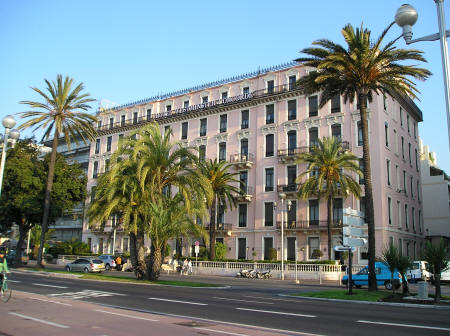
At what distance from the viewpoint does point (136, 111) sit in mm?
65250

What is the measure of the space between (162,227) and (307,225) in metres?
22.9

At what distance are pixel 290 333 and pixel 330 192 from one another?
3140 cm

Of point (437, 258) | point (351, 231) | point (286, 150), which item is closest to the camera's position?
point (437, 258)

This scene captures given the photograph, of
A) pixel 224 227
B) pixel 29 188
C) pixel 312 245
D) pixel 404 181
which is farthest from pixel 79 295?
pixel 404 181

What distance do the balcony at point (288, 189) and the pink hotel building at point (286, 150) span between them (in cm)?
11

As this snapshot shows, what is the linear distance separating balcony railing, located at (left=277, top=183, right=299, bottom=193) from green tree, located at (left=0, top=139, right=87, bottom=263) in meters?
22.4

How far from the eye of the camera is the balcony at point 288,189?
154 ft

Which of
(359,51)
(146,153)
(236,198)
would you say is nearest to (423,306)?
(359,51)

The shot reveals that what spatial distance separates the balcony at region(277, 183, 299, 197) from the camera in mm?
46812

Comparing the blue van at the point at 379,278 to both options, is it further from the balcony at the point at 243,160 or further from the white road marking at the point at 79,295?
the balcony at the point at 243,160

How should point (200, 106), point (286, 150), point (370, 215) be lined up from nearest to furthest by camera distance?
point (370, 215)
point (286, 150)
point (200, 106)

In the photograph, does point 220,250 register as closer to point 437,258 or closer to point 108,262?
point 108,262

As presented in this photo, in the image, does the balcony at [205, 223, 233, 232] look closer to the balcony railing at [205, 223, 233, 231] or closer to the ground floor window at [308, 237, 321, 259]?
the balcony railing at [205, 223, 233, 231]

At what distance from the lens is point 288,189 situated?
1866 inches
